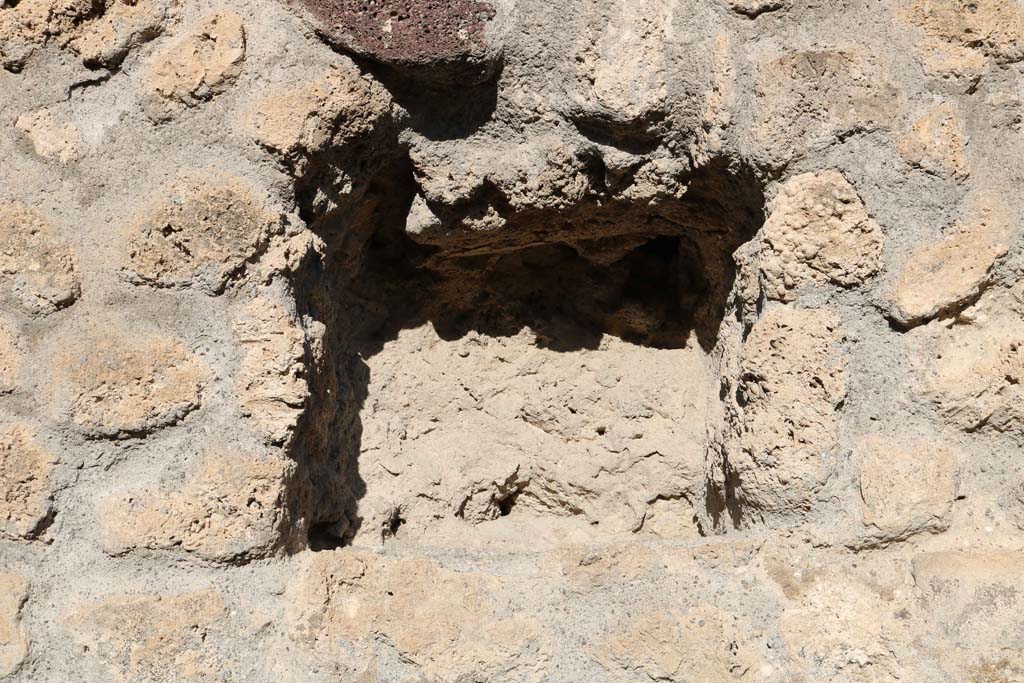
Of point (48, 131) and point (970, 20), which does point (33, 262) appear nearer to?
point (48, 131)

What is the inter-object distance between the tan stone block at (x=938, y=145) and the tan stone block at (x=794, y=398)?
7.1 inches

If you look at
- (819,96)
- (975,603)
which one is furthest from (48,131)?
(975,603)

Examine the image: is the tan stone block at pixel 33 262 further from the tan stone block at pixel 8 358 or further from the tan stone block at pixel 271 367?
the tan stone block at pixel 271 367

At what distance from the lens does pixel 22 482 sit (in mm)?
1086

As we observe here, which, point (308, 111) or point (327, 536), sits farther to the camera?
point (327, 536)

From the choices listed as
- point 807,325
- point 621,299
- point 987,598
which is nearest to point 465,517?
point 621,299

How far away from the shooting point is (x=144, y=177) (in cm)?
105

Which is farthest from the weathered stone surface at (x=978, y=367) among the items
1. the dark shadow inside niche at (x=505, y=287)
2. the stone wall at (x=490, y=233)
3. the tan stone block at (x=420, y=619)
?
the tan stone block at (x=420, y=619)

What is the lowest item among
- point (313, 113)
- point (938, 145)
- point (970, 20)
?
point (313, 113)

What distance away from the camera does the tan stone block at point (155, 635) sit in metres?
1.07

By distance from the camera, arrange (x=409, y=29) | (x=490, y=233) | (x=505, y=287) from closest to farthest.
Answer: (x=409, y=29) < (x=490, y=233) < (x=505, y=287)

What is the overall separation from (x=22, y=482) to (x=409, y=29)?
636mm

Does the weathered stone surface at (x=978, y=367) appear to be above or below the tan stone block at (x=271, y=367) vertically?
above

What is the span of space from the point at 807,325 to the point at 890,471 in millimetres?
183
